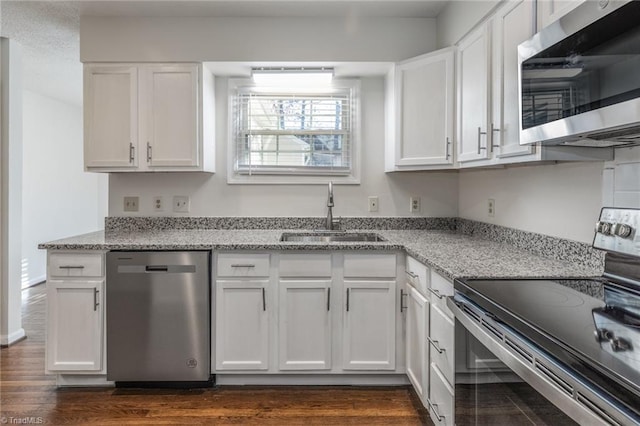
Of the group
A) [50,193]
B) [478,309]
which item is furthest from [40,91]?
[478,309]

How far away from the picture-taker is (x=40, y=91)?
4.82 m

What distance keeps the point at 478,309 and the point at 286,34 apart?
2236 mm

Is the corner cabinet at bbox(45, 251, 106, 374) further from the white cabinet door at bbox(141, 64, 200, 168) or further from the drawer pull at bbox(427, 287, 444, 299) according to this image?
the drawer pull at bbox(427, 287, 444, 299)

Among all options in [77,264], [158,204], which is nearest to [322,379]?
[77,264]

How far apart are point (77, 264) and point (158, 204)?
0.79 m

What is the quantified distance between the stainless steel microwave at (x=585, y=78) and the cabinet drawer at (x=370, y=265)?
3.65ft

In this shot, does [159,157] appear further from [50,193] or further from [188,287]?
[50,193]

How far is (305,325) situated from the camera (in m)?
2.40

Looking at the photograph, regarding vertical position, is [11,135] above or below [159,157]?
above

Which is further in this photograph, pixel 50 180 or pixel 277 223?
pixel 50 180

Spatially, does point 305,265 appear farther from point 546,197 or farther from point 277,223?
point 546,197

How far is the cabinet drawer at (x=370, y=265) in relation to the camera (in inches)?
93.7

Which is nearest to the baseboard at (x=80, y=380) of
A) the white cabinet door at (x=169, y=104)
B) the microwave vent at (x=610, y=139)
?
the white cabinet door at (x=169, y=104)

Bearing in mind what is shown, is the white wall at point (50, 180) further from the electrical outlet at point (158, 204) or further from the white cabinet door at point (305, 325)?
the white cabinet door at point (305, 325)
